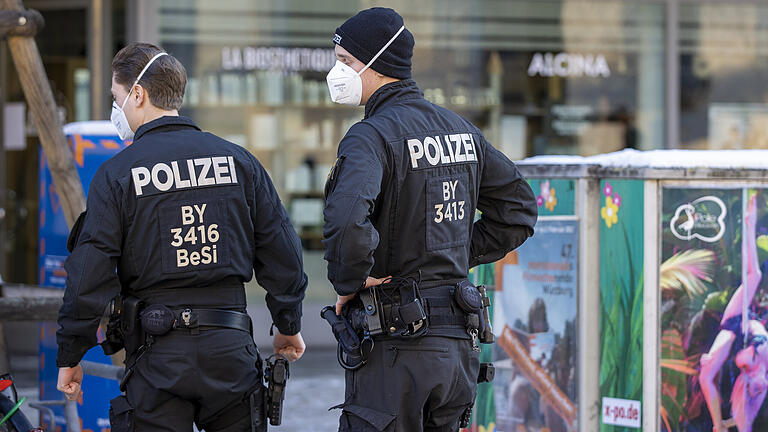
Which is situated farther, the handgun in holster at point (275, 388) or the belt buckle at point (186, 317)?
the handgun in holster at point (275, 388)

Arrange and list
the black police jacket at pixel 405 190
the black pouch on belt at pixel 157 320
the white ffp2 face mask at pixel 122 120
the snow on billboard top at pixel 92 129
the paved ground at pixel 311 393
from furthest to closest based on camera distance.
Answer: the paved ground at pixel 311 393 < the snow on billboard top at pixel 92 129 < the white ffp2 face mask at pixel 122 120 < the black pouch on belt at pixel 157 320 < the black police jacket at pixel 405 190

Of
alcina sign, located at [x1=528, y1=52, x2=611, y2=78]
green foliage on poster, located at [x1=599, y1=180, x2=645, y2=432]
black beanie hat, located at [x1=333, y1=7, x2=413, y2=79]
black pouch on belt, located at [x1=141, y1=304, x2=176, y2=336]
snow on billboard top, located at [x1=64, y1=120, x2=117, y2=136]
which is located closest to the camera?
black pouch on belt, located at [x1=141, y1=304, x2=176, y2=336]

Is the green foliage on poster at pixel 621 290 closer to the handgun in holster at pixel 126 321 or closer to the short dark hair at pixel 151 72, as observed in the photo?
the short dark hair at pixel 151 72

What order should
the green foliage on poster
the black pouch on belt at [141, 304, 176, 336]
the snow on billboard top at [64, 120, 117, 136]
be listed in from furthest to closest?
the snow on billboard top at [64, 120, 117, 136] → the green foliage on poster → the black pouch on belt at [141, 304, 176, 336]

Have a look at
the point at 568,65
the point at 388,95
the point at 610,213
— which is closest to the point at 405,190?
the point at 388,95

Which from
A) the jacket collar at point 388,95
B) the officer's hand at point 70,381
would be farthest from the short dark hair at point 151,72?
the officer's hand at point 70,381

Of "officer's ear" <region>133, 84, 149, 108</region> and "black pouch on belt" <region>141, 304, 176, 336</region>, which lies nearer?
"black pouch on belt" <region>141, 304, 176, 336</region>

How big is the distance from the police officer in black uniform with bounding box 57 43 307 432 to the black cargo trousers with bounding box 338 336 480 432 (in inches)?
14.0

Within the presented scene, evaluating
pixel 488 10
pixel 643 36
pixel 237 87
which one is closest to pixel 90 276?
pixel 237 87

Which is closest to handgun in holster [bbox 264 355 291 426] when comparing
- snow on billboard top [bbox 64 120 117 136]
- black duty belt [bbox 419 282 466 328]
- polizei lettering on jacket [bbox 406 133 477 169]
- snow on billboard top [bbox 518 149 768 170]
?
black duty belt [bbox 419 282 466 328]

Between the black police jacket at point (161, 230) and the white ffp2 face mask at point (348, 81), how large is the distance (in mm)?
389

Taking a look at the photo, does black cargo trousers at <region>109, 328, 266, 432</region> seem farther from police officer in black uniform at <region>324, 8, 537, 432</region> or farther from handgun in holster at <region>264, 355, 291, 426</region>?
police officer in black uniform at <region>324, 8, 537, 432</region>

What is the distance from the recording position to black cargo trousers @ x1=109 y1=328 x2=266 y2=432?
3.29 m

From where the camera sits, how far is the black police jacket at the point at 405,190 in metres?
3.15
